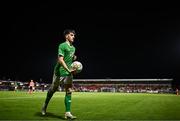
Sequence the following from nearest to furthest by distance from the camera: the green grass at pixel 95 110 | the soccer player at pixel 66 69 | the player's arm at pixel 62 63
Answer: the player's arm at pixel 62 63 → the soccer player at pixel 66 69 → the green grass at pixel 95 110

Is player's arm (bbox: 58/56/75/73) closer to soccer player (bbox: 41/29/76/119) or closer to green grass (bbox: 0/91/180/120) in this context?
soccer player (bbox: 41/29/76/119)

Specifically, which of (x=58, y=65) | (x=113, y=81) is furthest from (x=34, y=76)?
(x=58, y=65)

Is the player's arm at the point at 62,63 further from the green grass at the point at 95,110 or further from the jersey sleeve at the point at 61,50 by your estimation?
the green grass at the point at 95,110

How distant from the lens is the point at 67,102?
7.73 metres

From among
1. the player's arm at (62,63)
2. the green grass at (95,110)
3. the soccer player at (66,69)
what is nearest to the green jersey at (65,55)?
the soccer player at (66,69)

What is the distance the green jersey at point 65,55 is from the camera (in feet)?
25.3

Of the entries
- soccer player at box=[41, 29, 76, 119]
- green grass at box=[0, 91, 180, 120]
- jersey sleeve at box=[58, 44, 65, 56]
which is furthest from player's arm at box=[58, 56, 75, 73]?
green grass at box=[0, 91, 180, 120]

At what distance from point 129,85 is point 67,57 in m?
88.5

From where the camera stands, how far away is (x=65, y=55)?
7871mm

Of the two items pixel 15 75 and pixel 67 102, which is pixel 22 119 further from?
pixel 15 75

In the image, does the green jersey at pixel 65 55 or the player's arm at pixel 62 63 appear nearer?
the player's arm at pixel 62 63

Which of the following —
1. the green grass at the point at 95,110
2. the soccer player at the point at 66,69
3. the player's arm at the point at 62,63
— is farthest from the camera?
the green grass at the point at 95,110

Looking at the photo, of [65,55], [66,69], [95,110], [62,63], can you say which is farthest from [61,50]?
[95,110]

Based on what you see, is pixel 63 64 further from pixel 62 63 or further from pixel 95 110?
pixel 95 110
